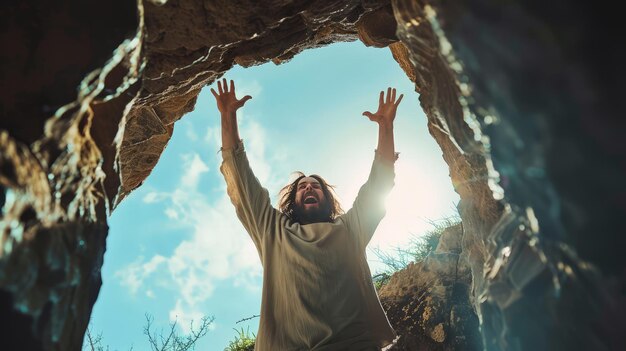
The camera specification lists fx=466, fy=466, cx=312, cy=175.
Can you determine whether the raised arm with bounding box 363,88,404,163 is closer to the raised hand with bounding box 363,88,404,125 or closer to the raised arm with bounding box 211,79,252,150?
the raised hand with bounding box 363,88,404,125

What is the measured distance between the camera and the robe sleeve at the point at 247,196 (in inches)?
152

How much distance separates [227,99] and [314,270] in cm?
184

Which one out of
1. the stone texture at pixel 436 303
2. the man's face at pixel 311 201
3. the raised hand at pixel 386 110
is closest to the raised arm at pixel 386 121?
the raised hand at pixel 386 110

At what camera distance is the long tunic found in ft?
10.2

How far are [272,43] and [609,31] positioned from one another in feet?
10.4

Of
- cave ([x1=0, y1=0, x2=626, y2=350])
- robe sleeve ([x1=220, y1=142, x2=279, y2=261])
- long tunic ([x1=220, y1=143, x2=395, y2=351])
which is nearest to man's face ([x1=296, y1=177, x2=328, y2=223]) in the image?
long tunic ([x1=220, y1=143, x2=395, y2=351])

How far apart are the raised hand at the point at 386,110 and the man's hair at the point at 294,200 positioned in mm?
818

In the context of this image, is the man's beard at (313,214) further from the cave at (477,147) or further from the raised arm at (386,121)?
the cave at (477,147)

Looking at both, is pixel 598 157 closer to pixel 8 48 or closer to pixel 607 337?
pixel 607 337

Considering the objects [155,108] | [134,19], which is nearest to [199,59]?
[155,108]

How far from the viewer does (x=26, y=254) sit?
6.15 ft

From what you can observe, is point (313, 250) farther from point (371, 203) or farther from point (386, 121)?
point (386, 121)

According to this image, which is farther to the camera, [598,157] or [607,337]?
[607,337]

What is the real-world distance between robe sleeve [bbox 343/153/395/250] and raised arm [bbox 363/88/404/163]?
72 millimetres
